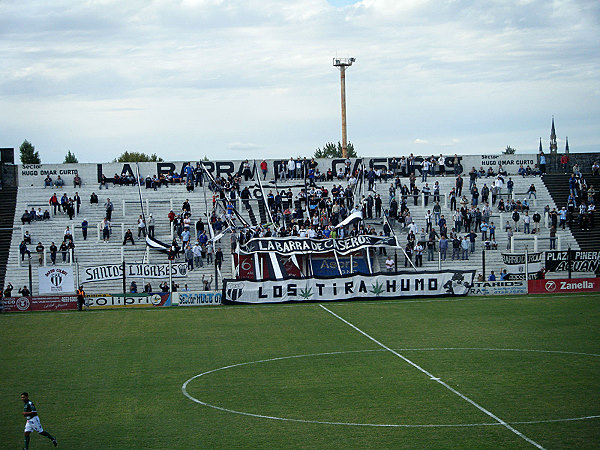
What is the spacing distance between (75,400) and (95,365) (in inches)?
182

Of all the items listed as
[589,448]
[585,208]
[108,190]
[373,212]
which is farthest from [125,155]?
→ [589,448]

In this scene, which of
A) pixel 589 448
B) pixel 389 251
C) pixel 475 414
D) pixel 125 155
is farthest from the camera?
pixel 125 155

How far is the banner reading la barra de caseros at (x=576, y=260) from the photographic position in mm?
43719

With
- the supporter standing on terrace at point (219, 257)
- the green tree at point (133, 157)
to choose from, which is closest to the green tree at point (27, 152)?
the green tree at point (133, 157)

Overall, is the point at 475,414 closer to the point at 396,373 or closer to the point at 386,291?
the point at 396,373

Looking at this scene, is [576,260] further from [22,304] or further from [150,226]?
[22,304]

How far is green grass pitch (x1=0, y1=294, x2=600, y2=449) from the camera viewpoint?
15172 millimetres

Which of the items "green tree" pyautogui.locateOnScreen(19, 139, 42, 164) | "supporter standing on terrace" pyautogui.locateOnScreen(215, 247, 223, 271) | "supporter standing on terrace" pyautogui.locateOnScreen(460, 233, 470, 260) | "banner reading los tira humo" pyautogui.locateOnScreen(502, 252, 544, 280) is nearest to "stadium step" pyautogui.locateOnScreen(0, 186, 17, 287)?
"supporter standing on terrace" pyautogui.locateOnScreen(215, 247, 223, 271)

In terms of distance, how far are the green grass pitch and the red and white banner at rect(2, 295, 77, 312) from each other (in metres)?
3.87

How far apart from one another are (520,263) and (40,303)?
1071 inches

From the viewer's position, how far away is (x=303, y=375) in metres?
20.9

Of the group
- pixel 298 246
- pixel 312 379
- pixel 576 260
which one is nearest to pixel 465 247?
pixel 576 260

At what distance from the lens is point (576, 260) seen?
43.8 meters

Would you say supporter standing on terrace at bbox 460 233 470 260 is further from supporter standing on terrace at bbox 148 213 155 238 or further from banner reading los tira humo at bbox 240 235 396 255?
supporter standing on terrace at bbox 148 213 155 238
